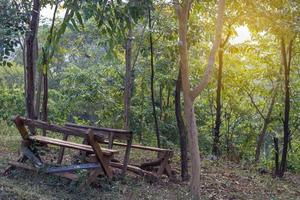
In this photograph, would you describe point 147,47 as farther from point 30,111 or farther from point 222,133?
point 222,133

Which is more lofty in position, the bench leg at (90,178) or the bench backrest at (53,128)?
the bench backrest at (53,128)

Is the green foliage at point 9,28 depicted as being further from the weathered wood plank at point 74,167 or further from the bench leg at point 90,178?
the bench leg at point 90,178

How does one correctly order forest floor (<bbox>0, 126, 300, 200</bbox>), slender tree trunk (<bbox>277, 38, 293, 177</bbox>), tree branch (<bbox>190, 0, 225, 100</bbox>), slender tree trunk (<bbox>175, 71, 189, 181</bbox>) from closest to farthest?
forest floor (<bbox>0, 126, 300, 200</bbox>), tree branch (<bbox>190, 0, 225, 100</bbox>), slender tree trunk (<bbox>175, 71, 189, 181</bbox>), slender tree trunk (<bbox>277, 38, 293, 177</bbox>)

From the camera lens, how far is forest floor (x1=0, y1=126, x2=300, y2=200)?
5.63 meters

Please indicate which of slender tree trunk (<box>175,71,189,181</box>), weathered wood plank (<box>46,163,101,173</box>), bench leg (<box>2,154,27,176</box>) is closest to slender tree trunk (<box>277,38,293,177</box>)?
slender tree trunk (<box>175,71,189,181</box>)

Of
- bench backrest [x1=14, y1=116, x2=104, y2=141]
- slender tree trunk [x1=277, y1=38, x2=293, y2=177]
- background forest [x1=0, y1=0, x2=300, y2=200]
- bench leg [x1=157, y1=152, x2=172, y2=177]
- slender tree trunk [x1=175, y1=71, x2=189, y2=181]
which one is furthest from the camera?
slender tree trunk [x1=277, y1=38, x2=293, y2=177]

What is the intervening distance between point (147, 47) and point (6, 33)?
539 centimetres

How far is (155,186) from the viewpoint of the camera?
699cm

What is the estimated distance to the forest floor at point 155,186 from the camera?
18.5 ft

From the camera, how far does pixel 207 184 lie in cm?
786

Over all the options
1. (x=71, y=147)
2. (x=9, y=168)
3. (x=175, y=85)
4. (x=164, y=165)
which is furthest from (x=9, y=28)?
(x=175, y=85)

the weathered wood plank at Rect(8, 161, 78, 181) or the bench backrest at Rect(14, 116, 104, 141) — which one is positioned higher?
the bench backrest at Rect(14, 116, 104, 141)

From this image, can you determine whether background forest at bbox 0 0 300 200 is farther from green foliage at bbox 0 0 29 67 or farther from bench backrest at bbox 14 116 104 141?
bench backrest at bbox 14 116 104 141

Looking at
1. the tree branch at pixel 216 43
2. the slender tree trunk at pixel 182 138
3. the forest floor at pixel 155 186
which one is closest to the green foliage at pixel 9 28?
the forest floor at pixel 155 186
